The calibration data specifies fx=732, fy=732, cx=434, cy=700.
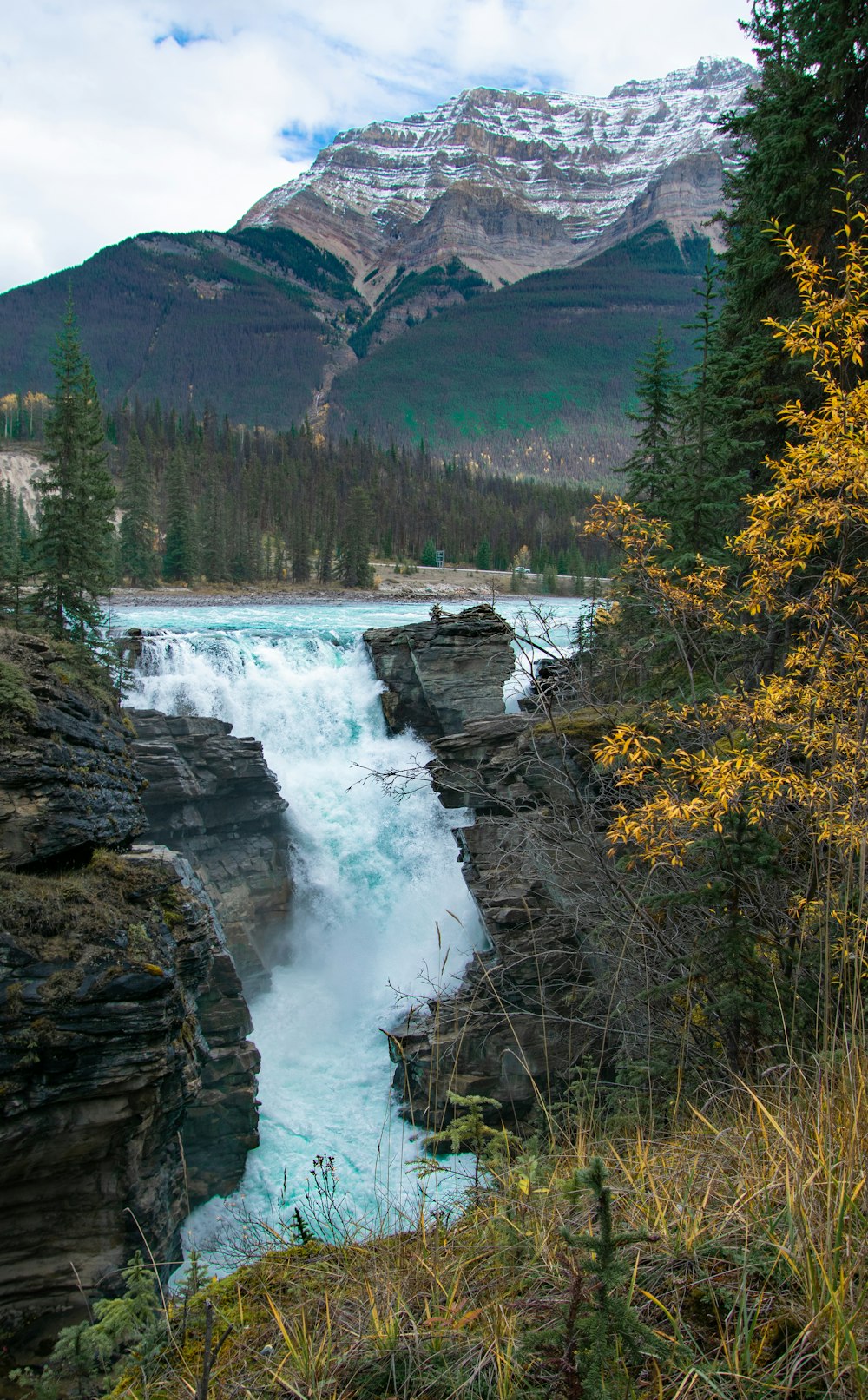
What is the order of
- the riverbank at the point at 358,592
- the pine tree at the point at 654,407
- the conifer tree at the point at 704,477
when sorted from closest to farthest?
the conifer tree at the point at 704,477, the pine tree at the point at 654,407, the riverbank at the point at 358,592

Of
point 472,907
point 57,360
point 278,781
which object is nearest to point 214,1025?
point 472,907

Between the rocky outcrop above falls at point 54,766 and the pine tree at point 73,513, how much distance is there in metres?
11.2

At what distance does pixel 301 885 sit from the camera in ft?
68.7

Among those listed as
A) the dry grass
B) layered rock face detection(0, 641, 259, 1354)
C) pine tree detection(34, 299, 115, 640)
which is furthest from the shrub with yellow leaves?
pine tree detection(34, 299, 115, 640)

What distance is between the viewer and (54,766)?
9.94 meters

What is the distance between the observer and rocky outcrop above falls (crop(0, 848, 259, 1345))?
8055 millimetres

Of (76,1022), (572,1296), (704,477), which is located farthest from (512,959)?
(704,477)

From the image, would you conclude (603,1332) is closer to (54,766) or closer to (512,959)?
(512,959)

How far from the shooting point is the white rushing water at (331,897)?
1294cm

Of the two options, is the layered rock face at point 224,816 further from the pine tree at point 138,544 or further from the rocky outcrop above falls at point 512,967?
the pine tree at point 138,544

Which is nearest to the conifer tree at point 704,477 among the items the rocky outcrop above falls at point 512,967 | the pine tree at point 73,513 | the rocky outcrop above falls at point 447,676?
the rocky outcrop above falls at point 512,967

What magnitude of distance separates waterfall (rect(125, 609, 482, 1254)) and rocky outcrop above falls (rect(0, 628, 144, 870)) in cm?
435

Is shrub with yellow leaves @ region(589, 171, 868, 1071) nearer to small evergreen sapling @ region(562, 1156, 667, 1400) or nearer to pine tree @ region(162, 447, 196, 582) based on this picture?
small evergreen sapling @ region(562, 1156, 667, 1400)

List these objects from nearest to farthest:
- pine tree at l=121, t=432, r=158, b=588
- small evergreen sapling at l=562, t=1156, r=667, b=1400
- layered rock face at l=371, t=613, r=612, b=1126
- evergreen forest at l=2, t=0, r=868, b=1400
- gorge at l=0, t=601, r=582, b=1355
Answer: small evergreen sapling at l=562, t=1156, r=667, b=1400 → evergreen forest at l=2, t=0, r=868, b=1400 → gorge at l=0, t=601, r=582, b=1355 → layered rock face at l=371, t=613, r=612, b=1126 → pine tree at l=121, t=432, r=158, b=588
